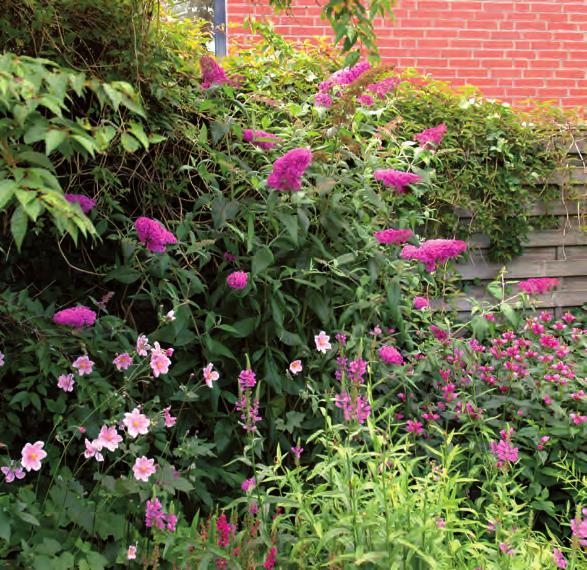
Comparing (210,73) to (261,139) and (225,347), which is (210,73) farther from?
(225,347)

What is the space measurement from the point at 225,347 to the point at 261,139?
778 millimetres

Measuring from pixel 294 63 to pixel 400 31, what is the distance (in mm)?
2246

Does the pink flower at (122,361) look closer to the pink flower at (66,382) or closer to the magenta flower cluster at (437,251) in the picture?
the pink flower at (66,382)

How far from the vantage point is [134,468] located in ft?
6.25

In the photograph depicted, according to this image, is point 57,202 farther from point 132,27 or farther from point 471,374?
point 471,374

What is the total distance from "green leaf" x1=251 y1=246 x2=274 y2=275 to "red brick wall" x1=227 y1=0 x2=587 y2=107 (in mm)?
3397

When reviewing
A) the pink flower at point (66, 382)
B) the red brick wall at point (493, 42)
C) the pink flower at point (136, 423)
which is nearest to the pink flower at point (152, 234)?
the pink flower at point (66, 382)

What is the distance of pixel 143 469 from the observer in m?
1.91

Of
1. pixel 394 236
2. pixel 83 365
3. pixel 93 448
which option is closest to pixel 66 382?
pixel 83 365

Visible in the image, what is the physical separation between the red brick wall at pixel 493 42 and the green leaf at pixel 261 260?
11.1ft

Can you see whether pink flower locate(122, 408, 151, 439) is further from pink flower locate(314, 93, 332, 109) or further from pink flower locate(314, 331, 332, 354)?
pink flower locate(314, 93, 332, 109)

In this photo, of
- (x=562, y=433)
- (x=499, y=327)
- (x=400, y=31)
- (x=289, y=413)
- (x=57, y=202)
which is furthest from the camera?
(x=400, y=31)

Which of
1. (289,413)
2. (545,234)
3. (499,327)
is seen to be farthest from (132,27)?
(545,234)

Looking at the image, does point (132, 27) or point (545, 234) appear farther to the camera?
point (545, 234)
